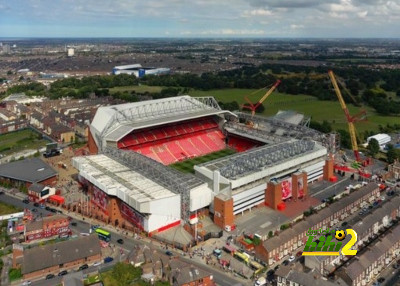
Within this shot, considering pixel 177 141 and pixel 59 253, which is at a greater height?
pixel 177 141

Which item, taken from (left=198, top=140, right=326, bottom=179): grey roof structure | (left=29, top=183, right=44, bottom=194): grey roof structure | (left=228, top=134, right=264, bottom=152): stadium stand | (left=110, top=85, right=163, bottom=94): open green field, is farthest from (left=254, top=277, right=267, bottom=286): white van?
(left=110, top=85, right=163, bottom=94): open green field

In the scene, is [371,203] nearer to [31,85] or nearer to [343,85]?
[343,85]

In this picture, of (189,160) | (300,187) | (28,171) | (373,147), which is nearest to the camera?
(300,187)

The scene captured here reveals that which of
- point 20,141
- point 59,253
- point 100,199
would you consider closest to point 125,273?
point 59,253

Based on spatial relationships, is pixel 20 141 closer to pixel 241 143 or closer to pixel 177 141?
pixel 177 141

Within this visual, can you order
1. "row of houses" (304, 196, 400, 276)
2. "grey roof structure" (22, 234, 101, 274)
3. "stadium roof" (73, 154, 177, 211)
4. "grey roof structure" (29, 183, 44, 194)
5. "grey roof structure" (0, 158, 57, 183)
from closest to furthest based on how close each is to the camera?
1. "row of houses" (304, 196, 400, 276)
2. "grey roof structure" (22, 234, 101, 274)
3. "stadium roof" (73, 154, 177, 211)
4. "grey roof structure" (29, 183, 44, 194)
5. "grey roof structure" (0, 158, 57, 183)

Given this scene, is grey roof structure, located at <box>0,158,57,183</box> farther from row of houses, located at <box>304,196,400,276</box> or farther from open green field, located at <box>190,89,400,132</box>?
open green field, located at <box>190,89,400,132</box>

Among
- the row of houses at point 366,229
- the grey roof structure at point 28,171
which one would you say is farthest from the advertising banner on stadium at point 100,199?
the row of houses at point 366,229
